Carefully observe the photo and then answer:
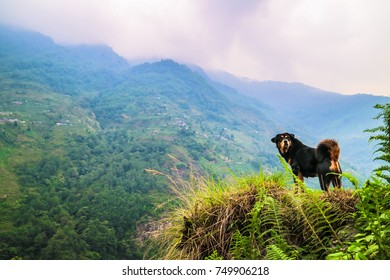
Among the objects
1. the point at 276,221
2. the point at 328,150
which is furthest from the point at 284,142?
the point at 276,221

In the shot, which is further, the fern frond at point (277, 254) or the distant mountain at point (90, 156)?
the distant mountain at point (90, 156)

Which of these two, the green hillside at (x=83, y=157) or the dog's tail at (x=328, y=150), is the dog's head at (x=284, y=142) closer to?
the dog's tail at (x=328, y=150)

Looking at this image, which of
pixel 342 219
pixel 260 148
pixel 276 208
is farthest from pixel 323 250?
pixel 260 148

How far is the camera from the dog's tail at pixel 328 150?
3.79m

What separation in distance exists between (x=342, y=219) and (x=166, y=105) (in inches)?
6458

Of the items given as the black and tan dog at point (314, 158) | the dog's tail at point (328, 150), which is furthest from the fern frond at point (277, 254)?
the dog's tail at point (328, 150)

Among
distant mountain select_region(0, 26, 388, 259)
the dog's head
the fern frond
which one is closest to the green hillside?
distant mountain select_region(0, 26, 388, 259)

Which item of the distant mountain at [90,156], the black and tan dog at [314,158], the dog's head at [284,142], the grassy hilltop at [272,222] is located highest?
the distant mountain at [90,156]

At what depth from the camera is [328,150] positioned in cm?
385

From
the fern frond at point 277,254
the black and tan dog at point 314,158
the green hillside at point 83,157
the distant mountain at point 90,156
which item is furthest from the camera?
the green hillside at point 83,157

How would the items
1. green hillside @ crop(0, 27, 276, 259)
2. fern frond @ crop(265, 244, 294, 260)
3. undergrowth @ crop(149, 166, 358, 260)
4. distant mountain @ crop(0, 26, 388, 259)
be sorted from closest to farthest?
fern frond @ crop(265, 244, 294, 260) < undergrowth @ crop(149, 166, 358, 260) < distant mountain @ crop(0, 26, 388, 259) < green hillside @ crop(0, 27, 276, 259)

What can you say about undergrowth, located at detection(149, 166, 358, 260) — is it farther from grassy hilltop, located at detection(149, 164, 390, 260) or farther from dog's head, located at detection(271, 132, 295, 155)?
dog's head, located at detection(271, 132, 295, 155)

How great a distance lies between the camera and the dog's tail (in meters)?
3.79

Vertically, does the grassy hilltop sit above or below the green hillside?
below
